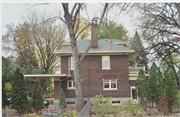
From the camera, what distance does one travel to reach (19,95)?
8.62 metres

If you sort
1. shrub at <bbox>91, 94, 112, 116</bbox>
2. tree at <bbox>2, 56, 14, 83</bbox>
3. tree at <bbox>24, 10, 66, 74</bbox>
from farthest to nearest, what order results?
tree at <bbox>24, 10, 66, 74</bbox>
tree at <bbox>2, 56, 14, 83</bbox>
shrub at <bbox>91, 94, 112, 116</bbox>

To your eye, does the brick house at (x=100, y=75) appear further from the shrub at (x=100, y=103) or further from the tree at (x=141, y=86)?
the shrub at (x=100, y=103)

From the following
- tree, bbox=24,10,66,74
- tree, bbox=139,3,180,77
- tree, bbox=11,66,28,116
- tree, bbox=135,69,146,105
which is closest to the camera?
tree, bbox=11,66,28,116

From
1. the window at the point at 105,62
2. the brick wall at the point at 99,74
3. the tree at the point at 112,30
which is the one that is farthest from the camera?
the window at the point at 105,62

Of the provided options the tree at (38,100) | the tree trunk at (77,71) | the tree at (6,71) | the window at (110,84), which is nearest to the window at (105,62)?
the window at (110,84)

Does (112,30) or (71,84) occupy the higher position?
(112,30)

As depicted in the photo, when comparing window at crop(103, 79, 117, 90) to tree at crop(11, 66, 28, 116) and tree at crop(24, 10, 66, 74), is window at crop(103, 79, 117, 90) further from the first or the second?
tree at crop(24, 10, 66, 74)

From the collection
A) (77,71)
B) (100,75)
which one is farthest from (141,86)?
(77,71)

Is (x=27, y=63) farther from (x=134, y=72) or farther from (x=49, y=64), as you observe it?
(x=134, y=72)

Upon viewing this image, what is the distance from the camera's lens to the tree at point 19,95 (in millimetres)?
8554

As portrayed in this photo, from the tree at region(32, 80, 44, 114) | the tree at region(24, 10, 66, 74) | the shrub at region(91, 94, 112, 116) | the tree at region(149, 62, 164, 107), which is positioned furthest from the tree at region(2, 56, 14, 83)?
the tree at region(149, 62, 164, 107)

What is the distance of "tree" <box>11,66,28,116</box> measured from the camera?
8554 mm

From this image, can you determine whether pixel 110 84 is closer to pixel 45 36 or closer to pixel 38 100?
pixel 38 100

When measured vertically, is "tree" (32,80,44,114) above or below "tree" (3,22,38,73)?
below
